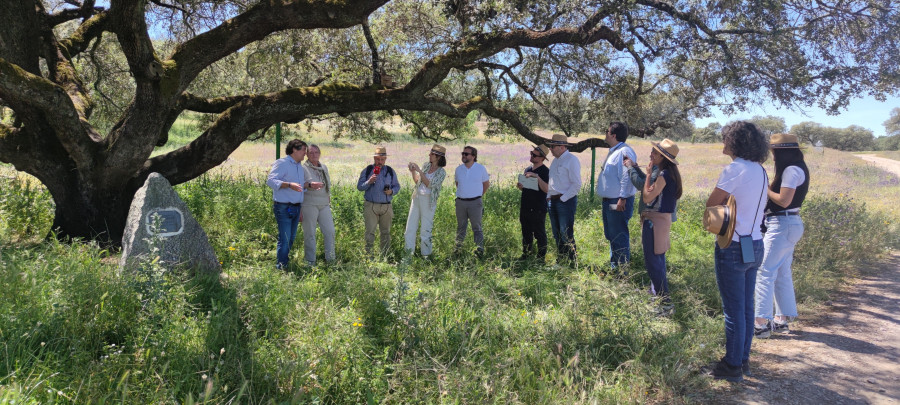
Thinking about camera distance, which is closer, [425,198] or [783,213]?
[783,213]

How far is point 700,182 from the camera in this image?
18.6 m

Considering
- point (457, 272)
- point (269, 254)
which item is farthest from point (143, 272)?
point (457, 272)

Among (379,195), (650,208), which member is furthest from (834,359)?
(379,195)

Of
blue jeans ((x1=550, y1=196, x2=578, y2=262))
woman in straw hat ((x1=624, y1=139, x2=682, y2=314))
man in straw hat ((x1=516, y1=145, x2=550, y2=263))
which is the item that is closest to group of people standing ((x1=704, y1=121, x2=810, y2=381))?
woman in straw hat ((x1=624, y1=139, x2=682, y2=314))

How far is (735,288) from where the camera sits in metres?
3.60

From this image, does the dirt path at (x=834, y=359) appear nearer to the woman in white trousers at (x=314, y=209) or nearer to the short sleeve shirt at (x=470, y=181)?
the short sleeve shirt at (x=470, y=181)

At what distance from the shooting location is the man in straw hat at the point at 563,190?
Result: 6422mm

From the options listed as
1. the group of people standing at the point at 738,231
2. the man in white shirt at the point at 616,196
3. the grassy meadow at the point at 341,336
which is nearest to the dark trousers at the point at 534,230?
the grassy meadow at the point at 341,336

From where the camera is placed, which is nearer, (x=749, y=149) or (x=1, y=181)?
(x=749, y=149)

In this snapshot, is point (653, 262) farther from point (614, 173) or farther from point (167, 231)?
point (167, 231)

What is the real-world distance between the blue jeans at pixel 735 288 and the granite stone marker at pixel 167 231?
15.3ft

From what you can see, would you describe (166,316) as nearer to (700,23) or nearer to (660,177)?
(660,177)

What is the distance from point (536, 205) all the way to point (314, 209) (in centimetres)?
301

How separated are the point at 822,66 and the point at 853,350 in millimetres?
4876
